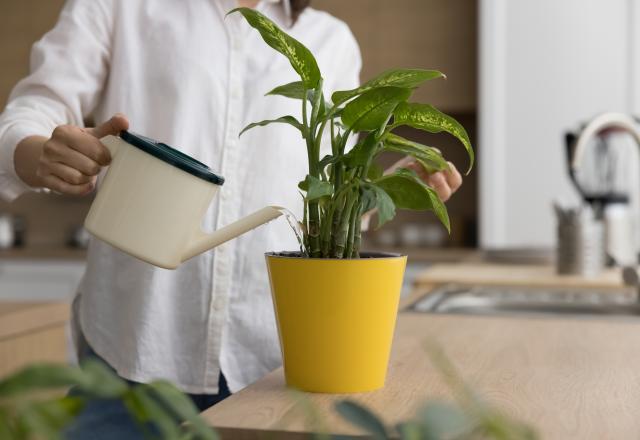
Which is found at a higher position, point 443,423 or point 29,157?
point 29,157

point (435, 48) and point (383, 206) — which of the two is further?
point (435, 48)

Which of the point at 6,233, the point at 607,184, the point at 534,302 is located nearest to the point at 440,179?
the point at 534,302

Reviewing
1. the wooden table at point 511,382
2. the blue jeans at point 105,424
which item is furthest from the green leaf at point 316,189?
the blue jeans at point 105,424

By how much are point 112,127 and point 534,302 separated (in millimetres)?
1040

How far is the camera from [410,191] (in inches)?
29.0

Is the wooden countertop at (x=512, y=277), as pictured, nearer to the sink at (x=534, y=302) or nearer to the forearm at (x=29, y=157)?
the sink at (x=534, y=302)

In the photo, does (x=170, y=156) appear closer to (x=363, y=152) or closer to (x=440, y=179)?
(x=363, y=152)

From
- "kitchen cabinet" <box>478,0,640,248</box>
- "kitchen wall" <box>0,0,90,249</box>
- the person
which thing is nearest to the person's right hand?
the person

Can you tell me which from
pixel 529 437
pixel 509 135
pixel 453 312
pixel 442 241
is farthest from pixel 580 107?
pixel 529 437

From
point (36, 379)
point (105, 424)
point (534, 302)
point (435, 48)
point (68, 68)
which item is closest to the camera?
point (36, 379)

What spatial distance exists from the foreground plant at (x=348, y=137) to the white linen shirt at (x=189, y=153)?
1.47 feet

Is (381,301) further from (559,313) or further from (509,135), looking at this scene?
(509,135)

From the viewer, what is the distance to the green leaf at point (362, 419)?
0.34 m

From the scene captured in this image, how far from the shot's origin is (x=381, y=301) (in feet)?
2.37
